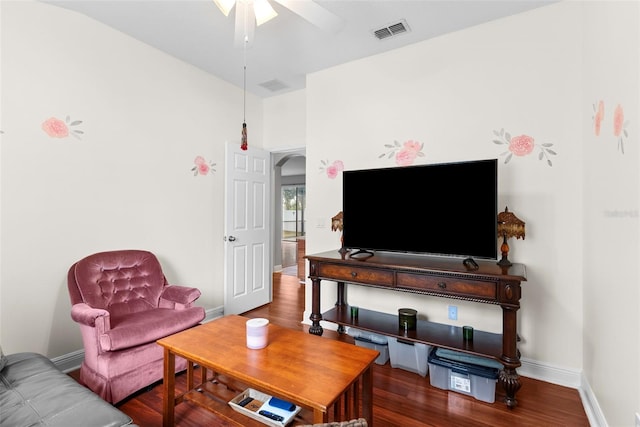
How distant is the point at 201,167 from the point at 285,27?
173 centimetres

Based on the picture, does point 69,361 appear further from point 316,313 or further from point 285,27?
point 285,27

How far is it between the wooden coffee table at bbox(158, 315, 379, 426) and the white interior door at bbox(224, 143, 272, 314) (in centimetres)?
178

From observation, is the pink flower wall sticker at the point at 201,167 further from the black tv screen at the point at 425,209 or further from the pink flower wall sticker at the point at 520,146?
the pink flower wall sticker at the point at 520,146

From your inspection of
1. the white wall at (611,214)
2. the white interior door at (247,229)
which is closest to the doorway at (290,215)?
the white interior door at (247,229)

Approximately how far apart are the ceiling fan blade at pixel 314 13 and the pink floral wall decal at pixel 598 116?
162 cm

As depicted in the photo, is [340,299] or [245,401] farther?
[340,299]

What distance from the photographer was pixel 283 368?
1.44 meters

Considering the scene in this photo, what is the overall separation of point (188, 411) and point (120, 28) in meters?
3.15

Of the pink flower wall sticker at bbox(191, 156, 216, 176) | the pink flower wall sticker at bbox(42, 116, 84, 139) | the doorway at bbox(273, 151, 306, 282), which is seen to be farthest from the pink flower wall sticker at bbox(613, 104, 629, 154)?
the doorway at bbox(273, 151, 306, 282)

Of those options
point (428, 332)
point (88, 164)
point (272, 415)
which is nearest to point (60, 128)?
point (88, 164)

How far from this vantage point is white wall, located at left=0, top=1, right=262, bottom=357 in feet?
7.16

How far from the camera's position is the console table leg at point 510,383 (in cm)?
191

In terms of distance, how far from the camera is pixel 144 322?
2.15 metres

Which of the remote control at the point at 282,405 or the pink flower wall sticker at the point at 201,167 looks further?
the pink flower wall sticker at the point at 201,167
